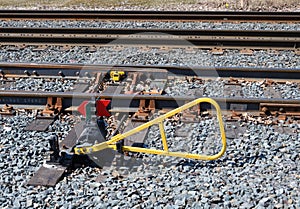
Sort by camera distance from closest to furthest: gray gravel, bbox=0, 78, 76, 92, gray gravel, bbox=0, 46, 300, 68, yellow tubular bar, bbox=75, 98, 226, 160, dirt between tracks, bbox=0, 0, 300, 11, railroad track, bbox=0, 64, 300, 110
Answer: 1. yellow tubular bar, bbox=75, 98, 226, 160
2. railroad track, bbox=0, 64, 300, 110
3. gray gravel, bbox=0, 78, 76, 92
4. gray gravel, bbox=0, 46, 300, 68
5. dirt between tracks, bbox=0, 0, 300, 11

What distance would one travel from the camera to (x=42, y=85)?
8.61 meters

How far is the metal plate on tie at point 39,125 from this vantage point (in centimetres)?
680

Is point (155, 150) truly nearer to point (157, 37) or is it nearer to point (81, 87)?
point (81, 87)

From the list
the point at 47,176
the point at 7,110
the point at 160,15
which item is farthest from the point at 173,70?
the point at 160,15

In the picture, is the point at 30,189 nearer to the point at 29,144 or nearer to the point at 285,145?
the point at 29,144

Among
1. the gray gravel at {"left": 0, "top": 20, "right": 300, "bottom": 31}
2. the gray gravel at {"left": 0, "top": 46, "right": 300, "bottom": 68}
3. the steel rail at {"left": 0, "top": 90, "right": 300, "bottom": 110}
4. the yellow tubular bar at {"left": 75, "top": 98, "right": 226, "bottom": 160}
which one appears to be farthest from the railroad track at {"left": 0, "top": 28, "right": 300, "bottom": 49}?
the yellow tubular bar at {"left": 75, "top": 98, "right": 226, "bottom": 160}

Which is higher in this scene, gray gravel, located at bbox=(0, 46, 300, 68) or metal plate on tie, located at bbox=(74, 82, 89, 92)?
gray gravel, located at bbox=(0, 46, 300, 68)

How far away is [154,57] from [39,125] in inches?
154

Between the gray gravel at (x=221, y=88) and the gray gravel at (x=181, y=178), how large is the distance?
1.49 m

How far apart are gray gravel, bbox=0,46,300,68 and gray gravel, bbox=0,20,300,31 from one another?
2165mm

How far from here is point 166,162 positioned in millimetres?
5863

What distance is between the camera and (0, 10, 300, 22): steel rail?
13406mm

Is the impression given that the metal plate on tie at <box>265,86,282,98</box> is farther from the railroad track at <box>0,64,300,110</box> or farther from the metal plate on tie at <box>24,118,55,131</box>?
the metal plate on tie at <box>24,118,55,131</box>

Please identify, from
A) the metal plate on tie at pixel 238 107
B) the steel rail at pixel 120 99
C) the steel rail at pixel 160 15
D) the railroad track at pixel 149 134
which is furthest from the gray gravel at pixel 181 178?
the steel rail at pixel 160 15
